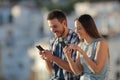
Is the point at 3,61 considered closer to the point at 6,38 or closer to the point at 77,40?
the point at 6,38

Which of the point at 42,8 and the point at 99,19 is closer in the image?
the point at 99,19

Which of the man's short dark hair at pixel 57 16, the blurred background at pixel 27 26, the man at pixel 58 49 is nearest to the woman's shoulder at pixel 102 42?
the man at pixel 58 49

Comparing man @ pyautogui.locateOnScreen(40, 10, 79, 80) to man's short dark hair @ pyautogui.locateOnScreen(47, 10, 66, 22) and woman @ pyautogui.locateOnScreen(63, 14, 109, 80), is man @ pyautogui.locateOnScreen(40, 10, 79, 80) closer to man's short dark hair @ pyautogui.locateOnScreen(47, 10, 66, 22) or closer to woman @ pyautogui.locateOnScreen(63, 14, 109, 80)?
man's short dark hair @ pyautogui.locateOnScreen(47, 10, 66, 22)

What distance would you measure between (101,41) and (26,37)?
233 feet

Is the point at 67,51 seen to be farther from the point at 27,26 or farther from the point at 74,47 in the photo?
the point at 27,26

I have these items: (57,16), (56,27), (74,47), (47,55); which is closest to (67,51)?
(74,47)

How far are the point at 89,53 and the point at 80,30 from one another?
0.77 feet

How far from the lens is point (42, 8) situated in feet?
283

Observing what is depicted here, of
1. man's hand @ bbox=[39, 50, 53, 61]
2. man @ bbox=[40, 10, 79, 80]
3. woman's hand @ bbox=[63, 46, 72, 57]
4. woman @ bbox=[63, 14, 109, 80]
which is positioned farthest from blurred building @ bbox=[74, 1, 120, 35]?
woman's hand @ bbox=[63, 46, 72, 57]

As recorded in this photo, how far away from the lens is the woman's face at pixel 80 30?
6895 millimetres

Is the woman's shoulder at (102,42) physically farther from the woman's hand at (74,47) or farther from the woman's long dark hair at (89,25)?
the woman's hand at (74,47)

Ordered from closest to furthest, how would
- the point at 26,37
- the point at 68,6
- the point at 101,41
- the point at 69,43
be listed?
the point at 101,41
the point at 69,43
the point at 26,37
the point at 68,6

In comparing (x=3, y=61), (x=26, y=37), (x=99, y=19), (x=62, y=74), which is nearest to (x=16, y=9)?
(x=26, y=37)

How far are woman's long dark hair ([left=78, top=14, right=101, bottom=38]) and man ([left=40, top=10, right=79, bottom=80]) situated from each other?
39 cm
